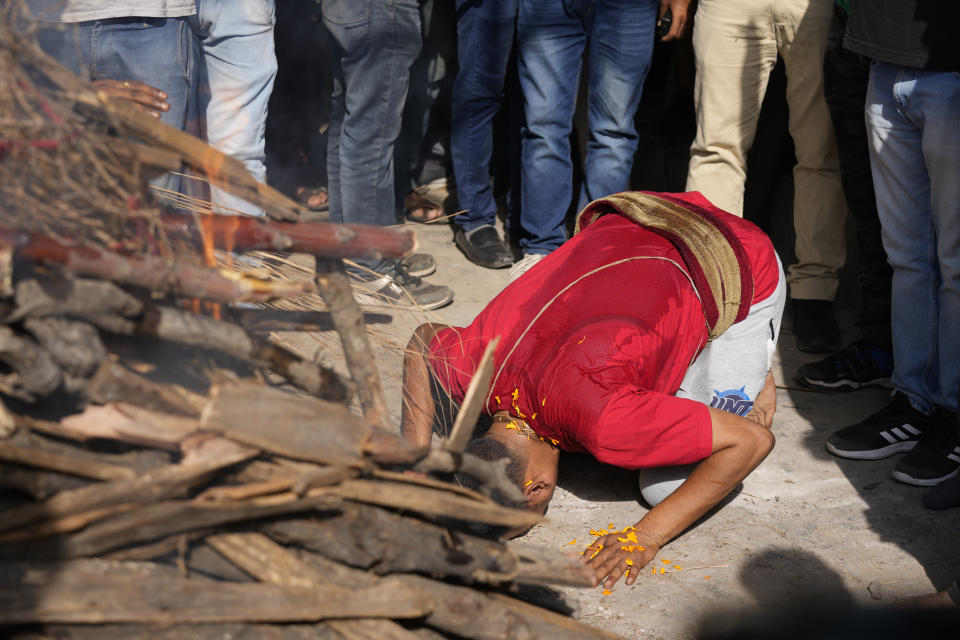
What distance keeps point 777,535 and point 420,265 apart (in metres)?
2.42

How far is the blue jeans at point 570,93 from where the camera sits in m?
4.43

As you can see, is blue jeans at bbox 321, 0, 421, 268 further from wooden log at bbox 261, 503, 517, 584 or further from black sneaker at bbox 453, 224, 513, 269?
wooden log at bbox 261, 503, 517, 584

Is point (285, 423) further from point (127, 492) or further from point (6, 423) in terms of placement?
point (6, 423)

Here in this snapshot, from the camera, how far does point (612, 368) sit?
271 cm

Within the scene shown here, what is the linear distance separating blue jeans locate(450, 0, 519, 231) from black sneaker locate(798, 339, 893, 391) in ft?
6.71

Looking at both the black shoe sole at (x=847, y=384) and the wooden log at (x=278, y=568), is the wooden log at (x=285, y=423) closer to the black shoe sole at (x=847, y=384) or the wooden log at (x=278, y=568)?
the wooden log at (x=278, y=568)

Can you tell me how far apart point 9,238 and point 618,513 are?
220 cm

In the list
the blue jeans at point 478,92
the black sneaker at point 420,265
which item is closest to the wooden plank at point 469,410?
the black sneaker at point 420,265

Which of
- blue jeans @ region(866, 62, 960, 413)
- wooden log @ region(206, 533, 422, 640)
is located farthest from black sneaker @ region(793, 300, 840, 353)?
wooden log @ region(206, 533, 422, 640)

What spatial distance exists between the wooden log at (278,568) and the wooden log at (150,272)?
49 cm

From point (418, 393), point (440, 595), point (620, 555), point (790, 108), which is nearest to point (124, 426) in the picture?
point (440, 595)

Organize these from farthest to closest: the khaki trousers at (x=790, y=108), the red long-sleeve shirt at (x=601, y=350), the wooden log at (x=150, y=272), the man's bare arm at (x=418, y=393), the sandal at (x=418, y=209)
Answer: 1. the sandal at (x=418, y=209)
2. the khaki trousers at (x=790, y=108)
3. the man's bare arm at (x=418, y=393)
4. the red long-sleeve shirt at (x=601, y=350)
5. the wooden log at (x=150, y=272)

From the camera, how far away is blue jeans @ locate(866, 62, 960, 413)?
3197 millimetres

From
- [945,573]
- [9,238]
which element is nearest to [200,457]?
[9,238]
